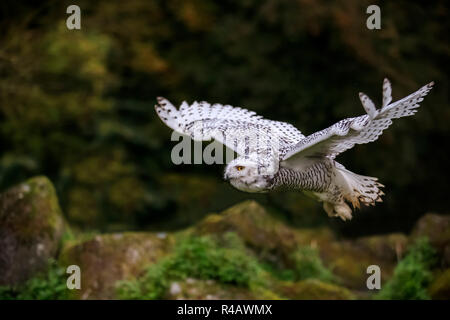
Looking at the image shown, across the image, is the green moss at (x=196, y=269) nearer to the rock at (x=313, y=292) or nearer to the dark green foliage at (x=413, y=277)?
the rock at (x=313, y=292)

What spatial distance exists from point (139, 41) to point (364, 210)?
4.31 metres

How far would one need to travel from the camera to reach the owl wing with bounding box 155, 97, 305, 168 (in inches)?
149

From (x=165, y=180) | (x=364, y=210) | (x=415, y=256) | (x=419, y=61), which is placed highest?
(x=419, y=61)

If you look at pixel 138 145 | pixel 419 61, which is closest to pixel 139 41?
pixel 138 145

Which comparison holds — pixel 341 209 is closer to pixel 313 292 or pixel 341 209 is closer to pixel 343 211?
pixel 343 211

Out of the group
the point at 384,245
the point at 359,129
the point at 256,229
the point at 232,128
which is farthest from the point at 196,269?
the point at 384,245

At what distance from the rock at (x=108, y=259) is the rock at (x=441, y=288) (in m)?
2.47

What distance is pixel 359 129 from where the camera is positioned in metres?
3.10

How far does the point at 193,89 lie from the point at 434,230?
4552 mm

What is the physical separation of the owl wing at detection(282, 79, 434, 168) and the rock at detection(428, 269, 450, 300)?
2.14 m

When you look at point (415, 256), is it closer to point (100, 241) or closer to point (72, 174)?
point (100, 241)

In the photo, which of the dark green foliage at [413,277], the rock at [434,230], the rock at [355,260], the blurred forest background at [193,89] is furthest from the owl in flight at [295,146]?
the blurred forest background at [193,89]

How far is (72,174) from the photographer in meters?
8.70

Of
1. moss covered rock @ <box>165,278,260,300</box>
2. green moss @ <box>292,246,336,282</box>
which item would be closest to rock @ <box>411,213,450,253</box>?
green moss @ <box>292,246,336,282</box>
